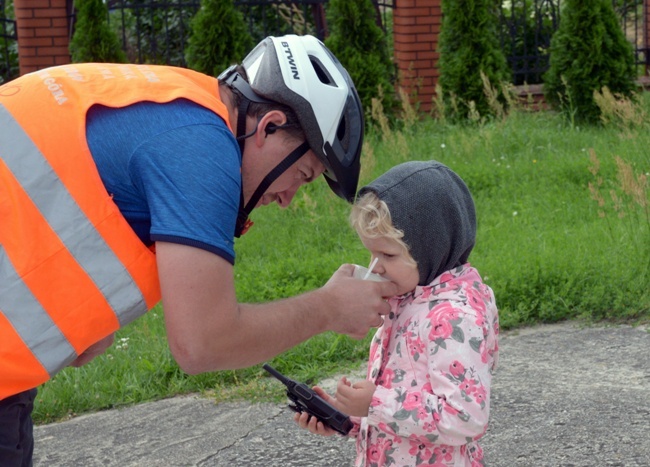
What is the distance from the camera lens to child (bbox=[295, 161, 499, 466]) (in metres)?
2.46

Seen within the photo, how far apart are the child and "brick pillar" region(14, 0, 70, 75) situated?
7.56 m

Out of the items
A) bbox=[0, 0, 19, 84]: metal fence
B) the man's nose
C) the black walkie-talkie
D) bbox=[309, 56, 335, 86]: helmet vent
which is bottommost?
the black walkie-talkie

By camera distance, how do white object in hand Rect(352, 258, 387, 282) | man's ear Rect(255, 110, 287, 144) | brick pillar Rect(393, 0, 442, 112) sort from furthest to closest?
brick pillar Rect(393, 0, 442, 112) → white object in hand Rect(352, 258, 387, 282) → man's ear Rect(255, 110, 287, 144)

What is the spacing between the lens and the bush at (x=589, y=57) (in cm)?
898

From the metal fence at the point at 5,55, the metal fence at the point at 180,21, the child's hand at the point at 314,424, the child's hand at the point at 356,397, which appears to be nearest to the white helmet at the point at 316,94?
the child's hand at the point at 356,397

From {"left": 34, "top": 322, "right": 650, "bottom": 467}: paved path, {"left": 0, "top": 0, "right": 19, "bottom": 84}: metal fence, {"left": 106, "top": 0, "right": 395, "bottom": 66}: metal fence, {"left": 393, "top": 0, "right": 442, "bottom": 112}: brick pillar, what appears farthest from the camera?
{"left": 0, "top": 0, "right": 19, "bottom": 84}: metal fence

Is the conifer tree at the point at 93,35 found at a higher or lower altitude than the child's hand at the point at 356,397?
higher

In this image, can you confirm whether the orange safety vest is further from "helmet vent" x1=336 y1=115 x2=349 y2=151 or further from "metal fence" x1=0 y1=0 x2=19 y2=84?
"metal fence" x1=0 y1=0 x2=19 y2=84

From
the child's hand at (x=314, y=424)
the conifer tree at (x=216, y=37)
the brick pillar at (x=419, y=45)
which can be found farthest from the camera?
the brick pillar at (x=419, y=45)

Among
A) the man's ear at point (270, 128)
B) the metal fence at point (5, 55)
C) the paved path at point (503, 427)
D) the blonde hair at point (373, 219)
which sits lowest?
the paved path at point (503, 427)

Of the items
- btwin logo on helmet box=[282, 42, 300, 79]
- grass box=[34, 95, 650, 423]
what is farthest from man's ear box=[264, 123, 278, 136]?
grass box=[34, 95, 650, 423]

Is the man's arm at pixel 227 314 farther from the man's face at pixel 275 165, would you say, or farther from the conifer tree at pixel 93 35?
the conifer tree at pixel 93 35

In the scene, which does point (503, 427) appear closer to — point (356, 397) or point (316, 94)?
point (356, 397)

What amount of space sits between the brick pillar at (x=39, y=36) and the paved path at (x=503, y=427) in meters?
5.94
